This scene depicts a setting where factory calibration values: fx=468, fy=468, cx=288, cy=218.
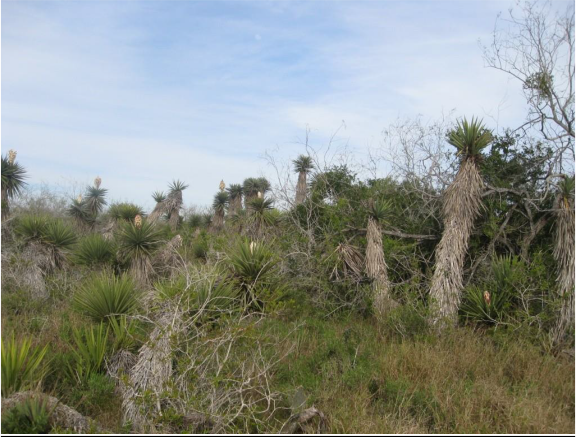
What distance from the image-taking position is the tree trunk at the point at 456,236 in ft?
29.9

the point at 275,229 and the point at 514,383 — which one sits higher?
the point at 275,229

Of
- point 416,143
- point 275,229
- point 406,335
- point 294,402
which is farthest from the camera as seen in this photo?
point 275,229

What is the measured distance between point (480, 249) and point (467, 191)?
1.89 m

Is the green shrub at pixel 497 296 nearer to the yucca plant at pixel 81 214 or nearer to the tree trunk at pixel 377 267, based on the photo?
the tree trunk at pixel 377 267

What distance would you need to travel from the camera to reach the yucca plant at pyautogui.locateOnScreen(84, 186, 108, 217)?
20906mm

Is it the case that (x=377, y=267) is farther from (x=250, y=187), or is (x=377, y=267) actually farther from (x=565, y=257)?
(x=250, y=187)

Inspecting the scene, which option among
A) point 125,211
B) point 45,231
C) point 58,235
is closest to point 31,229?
point 45,231

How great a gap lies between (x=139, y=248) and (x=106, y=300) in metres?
4.41

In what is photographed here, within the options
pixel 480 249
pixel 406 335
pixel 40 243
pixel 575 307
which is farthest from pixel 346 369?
pixel 40 243

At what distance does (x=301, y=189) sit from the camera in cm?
1456

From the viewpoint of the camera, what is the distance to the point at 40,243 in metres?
12.8

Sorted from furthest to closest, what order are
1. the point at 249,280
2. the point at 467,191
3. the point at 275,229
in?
the point at 275,229 → the point at 249,280 → the point at 467,191

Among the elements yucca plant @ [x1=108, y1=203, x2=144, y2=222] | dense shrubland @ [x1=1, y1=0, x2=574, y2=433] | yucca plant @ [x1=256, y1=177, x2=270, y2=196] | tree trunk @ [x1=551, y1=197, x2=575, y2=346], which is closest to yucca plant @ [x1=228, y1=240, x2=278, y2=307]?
dense shrubland @ [x1=1, y1=0, x2=574, y2=433]

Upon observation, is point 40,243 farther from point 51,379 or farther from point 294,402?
point 294,402
